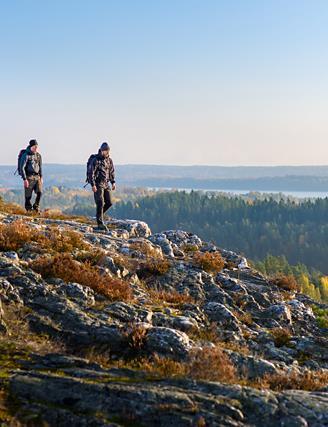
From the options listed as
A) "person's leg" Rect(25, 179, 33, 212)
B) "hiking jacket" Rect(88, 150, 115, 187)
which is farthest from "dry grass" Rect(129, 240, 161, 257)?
"person's leg" Rect(25, 179, 33, 212)

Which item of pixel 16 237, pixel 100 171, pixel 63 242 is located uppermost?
pixel 100 171

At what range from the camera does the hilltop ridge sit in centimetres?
665

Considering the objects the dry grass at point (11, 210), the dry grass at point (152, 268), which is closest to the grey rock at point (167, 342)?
the dry grass at point (152, 268)

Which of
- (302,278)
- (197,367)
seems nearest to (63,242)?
(197,367)

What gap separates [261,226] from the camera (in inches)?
6511

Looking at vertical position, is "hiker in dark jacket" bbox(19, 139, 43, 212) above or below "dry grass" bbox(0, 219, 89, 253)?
above

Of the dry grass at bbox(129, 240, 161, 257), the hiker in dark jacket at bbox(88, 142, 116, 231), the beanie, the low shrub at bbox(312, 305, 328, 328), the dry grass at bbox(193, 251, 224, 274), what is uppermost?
the beanie

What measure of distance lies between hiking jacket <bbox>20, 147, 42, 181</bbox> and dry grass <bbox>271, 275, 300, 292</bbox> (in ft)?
37.0

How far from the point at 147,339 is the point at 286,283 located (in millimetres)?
7844

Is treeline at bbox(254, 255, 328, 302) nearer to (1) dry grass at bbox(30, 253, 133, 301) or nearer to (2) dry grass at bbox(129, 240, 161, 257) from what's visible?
(2) dry grass at bbox(129, 240, 161, 257)

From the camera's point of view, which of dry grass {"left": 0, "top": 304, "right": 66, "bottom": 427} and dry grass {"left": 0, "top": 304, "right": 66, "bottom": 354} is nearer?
dry grass {"left": 0, "top": 304, "right": 66, "bottom": 427}

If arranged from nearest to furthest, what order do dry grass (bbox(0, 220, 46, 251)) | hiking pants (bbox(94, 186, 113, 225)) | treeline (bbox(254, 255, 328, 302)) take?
dry grass (bbox(0, 220, 46, 251))
hiking pants (bbox(94, 186, 113, 225))
treeline (bbox(254, 255, 328, 302))

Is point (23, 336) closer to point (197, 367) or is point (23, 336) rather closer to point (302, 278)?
point (197, 367)

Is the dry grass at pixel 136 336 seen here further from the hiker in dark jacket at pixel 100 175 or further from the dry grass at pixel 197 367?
the hiker in dark jacket at pixel 100 175
